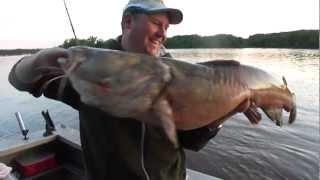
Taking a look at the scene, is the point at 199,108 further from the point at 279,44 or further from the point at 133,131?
the point at 279,44

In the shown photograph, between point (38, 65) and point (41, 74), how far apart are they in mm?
63

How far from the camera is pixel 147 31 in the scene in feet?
6.89

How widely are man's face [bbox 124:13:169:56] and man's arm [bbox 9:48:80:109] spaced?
530 millimetres

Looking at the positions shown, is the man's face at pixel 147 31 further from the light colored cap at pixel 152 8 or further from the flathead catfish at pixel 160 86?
the flathead catfish at pixel 160 86

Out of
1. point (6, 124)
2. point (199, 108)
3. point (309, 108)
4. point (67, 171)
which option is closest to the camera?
point (199, 108)

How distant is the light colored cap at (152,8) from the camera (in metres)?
2.04

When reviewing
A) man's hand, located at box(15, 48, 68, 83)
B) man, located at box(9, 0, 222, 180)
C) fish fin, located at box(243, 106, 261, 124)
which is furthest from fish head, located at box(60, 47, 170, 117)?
fish fin, located at box(243, 106, 261, 124)

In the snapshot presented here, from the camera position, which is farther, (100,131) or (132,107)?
(100,131)

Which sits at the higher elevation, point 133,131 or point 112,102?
point 112,102

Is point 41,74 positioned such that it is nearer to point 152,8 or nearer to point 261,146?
point 152,8

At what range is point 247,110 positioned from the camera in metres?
1.83

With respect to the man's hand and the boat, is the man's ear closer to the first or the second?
the man's hand

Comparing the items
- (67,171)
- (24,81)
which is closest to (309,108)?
(67,171)

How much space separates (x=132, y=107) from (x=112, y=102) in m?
0.09
